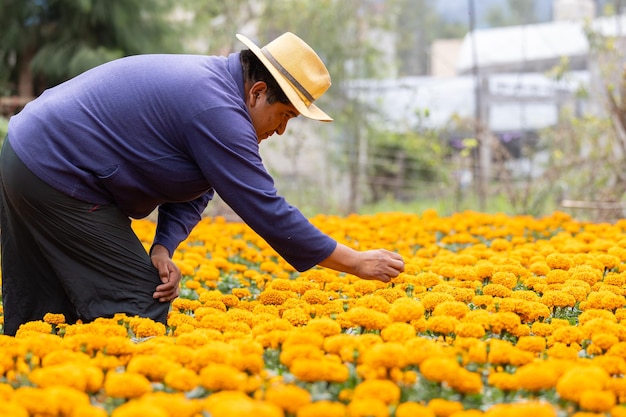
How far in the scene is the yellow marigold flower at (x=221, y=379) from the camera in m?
1.96

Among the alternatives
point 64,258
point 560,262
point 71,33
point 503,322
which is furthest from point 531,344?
point 71,33

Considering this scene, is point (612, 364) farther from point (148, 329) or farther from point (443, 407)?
point (148, 329)

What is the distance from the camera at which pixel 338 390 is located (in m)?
2.05

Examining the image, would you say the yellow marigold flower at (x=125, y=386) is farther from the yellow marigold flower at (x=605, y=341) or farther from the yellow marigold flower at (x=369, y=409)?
the yellow marigold flower at (x=605, y=341)

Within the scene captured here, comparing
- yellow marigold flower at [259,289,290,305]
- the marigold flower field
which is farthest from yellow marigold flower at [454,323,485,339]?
yellow marigold flower at [259,289,290,305]

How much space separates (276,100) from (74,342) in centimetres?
120

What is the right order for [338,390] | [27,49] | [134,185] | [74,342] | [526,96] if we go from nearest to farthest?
[338,390] < [74,342] < [134,185] < [27,49] < [526,96]

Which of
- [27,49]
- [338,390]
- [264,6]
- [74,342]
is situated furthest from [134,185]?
[264,6]

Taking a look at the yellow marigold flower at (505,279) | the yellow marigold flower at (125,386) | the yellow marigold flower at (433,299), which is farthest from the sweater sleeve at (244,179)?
the yellow marigold flower at (125,386)

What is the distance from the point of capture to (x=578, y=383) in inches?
75.6

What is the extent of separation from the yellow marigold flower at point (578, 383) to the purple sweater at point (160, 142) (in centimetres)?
116

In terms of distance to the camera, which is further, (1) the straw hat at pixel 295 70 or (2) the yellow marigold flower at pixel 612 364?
(1) the straw hat at pixel 295 70

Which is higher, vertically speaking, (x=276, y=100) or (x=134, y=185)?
(x=276, y=100)

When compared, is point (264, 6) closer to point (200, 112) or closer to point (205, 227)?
point (205, 227)
